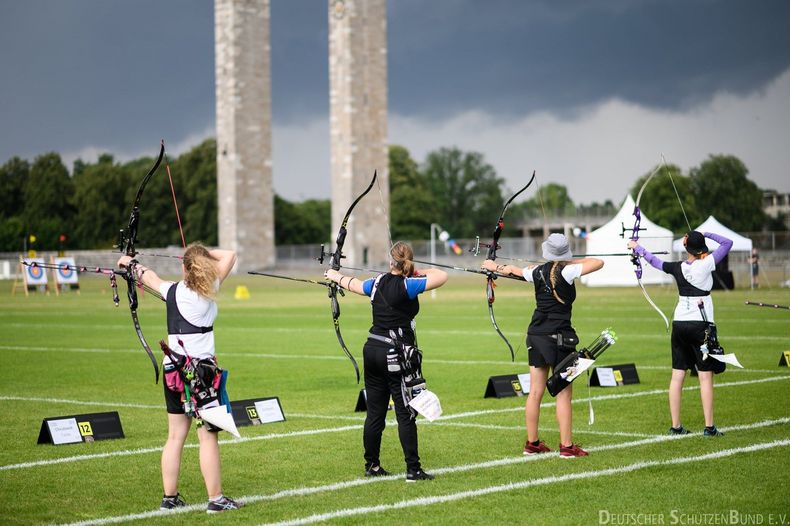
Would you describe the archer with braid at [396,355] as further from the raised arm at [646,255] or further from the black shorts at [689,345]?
the black shorts at [689,345]

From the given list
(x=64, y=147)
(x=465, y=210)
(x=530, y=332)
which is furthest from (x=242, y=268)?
(x=530, y=332)

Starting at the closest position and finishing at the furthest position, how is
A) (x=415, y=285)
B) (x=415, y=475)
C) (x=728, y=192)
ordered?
(x=415, y=475) → (x=415, y=285) → (x=728, y=192)

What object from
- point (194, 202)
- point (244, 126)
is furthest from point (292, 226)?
point (244, 126)

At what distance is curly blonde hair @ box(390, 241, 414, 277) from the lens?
9711 millimetres

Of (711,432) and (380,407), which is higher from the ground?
(380,407)

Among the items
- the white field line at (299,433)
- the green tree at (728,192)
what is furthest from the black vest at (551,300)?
the green tree at (728,192)

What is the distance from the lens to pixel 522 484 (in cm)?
933

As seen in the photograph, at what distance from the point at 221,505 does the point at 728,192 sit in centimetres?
9069

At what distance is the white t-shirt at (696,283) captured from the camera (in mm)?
11711

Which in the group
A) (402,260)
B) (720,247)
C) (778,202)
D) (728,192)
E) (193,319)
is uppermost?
(728,192)

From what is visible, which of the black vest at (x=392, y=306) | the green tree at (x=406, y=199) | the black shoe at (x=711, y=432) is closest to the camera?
the black vest at (x=392, y=306)

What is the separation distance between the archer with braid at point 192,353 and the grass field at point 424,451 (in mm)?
214

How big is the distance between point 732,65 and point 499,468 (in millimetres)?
84557

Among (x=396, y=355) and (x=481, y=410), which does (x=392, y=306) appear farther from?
(x=481, y=410)
